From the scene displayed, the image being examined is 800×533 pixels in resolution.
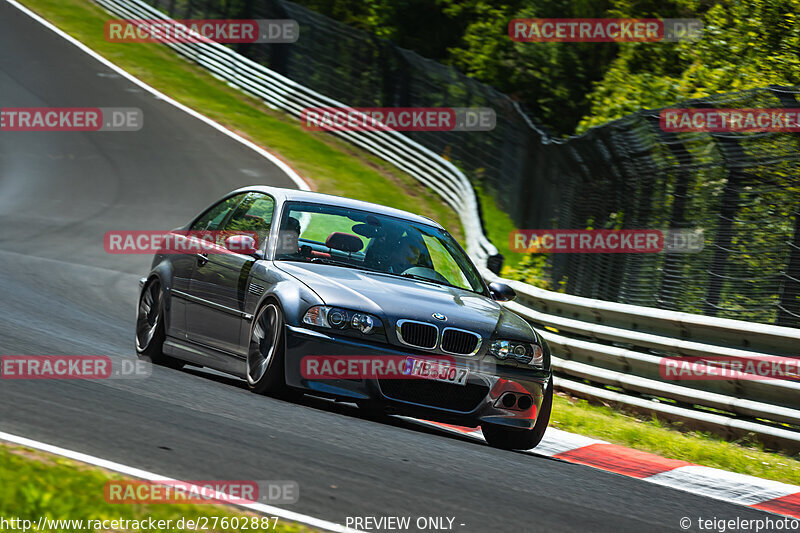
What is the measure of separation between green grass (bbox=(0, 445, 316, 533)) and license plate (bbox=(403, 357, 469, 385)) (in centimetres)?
257

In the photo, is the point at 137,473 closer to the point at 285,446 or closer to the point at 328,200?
the point at 285,446

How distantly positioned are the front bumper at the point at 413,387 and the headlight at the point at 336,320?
0.07 m

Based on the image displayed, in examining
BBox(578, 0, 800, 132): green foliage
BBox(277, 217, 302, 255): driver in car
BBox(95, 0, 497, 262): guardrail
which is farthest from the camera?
BBox(95, 0, 497, 262): guardrail

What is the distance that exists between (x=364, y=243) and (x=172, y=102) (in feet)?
80.7

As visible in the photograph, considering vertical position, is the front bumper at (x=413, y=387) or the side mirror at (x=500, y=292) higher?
the side mirror at (x=500, y=292)

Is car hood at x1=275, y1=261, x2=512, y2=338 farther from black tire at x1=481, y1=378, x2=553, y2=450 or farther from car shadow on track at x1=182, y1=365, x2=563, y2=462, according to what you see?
car shadow on track at x1=182, y1=365, x2=563, y2=462

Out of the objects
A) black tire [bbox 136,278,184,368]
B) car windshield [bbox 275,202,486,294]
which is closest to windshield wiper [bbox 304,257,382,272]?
car windshield [bbox 275,202,486,294]

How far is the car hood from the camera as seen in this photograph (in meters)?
7.05

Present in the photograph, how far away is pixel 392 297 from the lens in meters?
7.19

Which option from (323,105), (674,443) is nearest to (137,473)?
(674,443)

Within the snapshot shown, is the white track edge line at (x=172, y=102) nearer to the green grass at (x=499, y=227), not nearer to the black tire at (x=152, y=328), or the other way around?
the green grass at (x=499, y=227)

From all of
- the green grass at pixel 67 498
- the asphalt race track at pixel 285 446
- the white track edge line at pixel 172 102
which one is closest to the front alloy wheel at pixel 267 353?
the asphalt race track at pixel 285 446

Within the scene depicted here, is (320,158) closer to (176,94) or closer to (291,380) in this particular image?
(176,94)

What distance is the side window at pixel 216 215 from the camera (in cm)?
888
